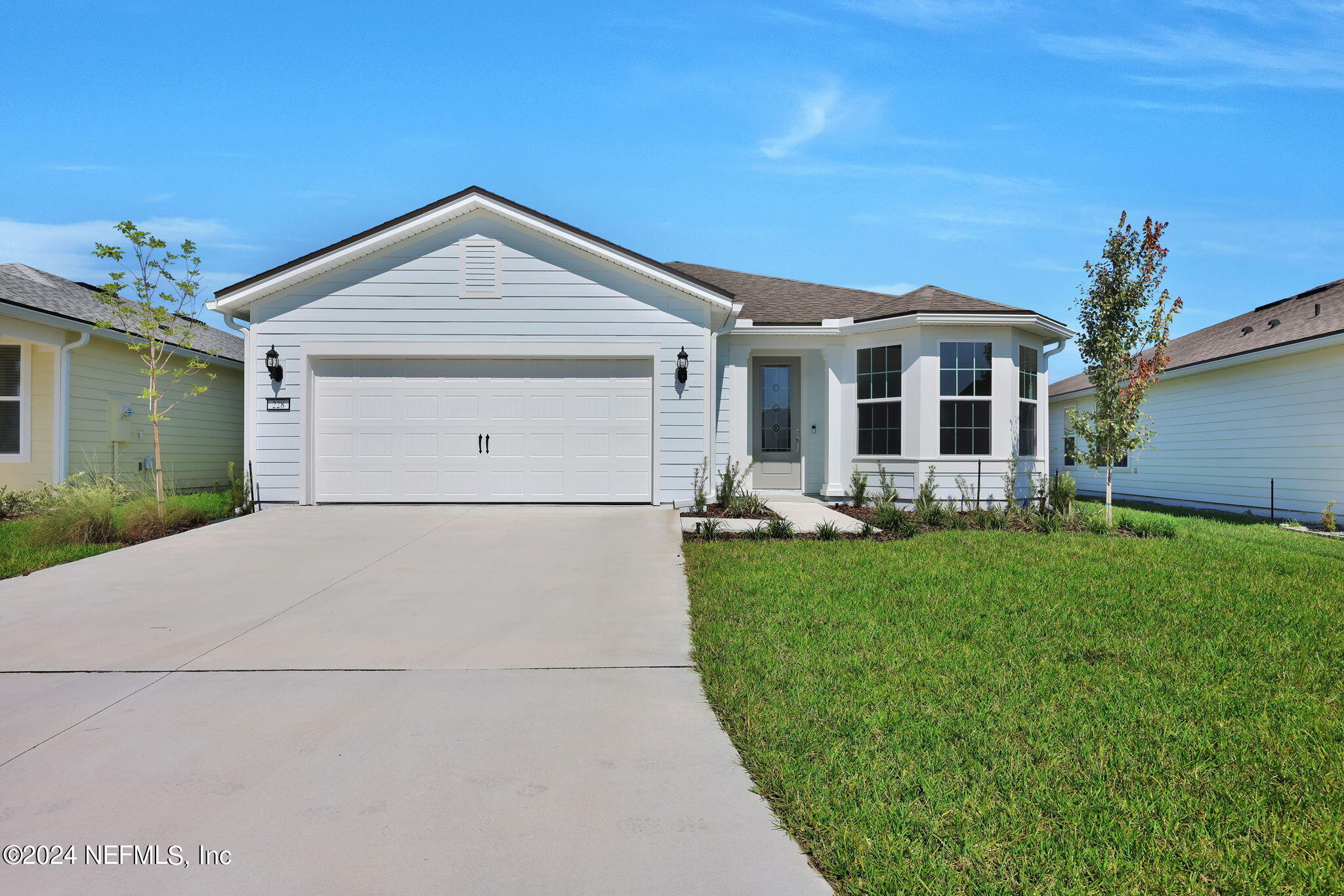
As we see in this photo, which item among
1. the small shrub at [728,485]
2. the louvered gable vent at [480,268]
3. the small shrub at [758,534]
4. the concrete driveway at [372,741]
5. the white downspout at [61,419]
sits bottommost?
the concrete driveway at [372,741]

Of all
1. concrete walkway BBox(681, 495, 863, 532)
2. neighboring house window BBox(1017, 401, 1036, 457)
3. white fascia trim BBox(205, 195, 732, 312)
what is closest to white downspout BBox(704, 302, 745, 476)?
white fascia trim BBox(205, 195, 732, 312)

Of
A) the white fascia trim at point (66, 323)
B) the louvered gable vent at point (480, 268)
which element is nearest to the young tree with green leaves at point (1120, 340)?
the louvered gable vent at point (480, 268)

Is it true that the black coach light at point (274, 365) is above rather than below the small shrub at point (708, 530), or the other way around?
above

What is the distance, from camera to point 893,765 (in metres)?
2.86

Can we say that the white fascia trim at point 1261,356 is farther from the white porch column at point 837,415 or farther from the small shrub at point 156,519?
the small shrub at point 156,519

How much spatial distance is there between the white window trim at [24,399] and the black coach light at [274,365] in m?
4.85

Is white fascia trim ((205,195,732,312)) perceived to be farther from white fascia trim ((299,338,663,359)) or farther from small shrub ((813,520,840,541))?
small shrub ((813,520,840,541))

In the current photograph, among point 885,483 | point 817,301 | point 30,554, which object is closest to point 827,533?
point 885,483

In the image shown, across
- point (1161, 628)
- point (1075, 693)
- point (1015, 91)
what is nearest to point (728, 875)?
point (1075, 693)

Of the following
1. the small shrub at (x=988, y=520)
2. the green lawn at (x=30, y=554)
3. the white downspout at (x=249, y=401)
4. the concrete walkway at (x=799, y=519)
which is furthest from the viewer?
the white downspout at (x=249, y=401)

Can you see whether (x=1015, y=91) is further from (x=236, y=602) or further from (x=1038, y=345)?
(x=236, y=602)

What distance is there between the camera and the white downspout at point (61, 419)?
11788 millimetres

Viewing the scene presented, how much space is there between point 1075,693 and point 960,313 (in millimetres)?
9227

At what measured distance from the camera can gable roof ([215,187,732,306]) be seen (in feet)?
34.8
